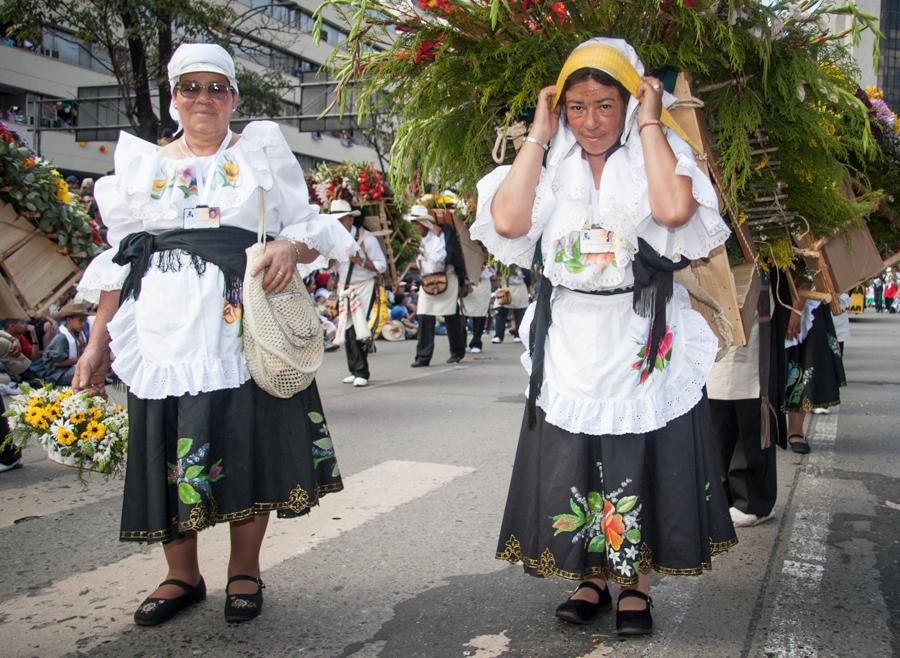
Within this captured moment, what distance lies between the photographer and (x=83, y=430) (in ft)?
11.3

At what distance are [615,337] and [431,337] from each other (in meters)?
9.38

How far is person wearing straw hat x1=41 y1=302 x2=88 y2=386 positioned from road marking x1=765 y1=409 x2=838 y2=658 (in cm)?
658

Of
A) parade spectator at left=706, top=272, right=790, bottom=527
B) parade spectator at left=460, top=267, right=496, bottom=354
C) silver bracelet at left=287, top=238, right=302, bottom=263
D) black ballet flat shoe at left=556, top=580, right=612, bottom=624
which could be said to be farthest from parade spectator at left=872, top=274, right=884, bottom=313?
silver bracelet at left=287, top=238, right=302, bottom=263

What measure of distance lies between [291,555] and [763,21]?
2871mm

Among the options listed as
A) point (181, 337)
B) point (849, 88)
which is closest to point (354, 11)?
point (181, 337)

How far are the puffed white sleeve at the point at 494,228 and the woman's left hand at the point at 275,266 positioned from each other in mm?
659

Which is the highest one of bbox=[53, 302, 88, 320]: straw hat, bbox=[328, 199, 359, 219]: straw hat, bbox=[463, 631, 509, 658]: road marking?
bbox=[328, 199, 359, 219]: straw hat

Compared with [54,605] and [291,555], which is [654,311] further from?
[54,605]

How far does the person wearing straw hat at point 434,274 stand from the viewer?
40.3 feet

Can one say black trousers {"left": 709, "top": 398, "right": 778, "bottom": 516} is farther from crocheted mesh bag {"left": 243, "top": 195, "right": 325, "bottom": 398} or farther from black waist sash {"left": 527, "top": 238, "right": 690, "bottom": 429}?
crocheted mesh bag {"left": 243, "top": 195, "right": 325, "bottom": 398}

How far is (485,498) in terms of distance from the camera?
5.14 meters

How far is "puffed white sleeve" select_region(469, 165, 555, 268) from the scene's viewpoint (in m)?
3.13

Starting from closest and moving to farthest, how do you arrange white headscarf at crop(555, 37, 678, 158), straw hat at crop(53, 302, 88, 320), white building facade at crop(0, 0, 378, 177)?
white headscarf at crop(555, 37, 678, 158)
straw hat at crop(53, 302, 88, 320)
white building facade at crop(0, 0, 378, 177)

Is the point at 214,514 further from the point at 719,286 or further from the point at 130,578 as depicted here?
the point at 719,286
